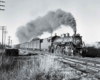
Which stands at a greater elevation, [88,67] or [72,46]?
[72,46]

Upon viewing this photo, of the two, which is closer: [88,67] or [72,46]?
[88,67]

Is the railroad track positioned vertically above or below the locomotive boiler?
below

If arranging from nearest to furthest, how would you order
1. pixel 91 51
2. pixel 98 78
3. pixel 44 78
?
pixel 98 78 → pixel 44 78 → pixel 91 51

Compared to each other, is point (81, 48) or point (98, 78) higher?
point (81, 48)

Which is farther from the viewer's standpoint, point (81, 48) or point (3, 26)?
point (3, 26)

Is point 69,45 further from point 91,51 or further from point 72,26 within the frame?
point 91,51

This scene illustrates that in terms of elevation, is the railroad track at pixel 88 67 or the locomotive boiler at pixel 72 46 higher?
the locomotive boiler at pixel 72 46

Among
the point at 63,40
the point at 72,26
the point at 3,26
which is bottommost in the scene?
the point at 63,40

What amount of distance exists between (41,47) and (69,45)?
10.1 metres

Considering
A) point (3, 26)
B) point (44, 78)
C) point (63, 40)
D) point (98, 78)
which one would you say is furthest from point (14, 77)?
point (3, 26)

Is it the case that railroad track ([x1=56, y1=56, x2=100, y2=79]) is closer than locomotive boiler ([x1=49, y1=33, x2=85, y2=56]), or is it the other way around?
railroad track ([x1=56, y1=56, x2=100, y2=79])

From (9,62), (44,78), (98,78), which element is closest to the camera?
(98,78)

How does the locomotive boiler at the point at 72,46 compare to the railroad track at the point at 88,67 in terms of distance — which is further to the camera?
the locomotive boiler at the point at 72,46

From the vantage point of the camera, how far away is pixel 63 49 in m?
18.7
